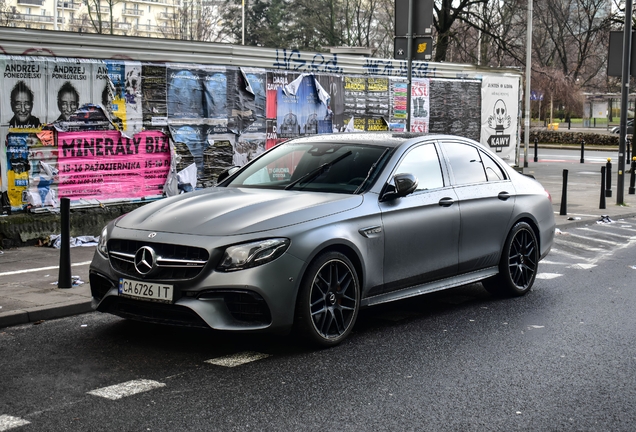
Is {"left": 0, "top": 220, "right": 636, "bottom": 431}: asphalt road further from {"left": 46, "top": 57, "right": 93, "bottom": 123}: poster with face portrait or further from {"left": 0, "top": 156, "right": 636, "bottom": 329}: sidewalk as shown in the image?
{"left": 46, "top": 57, "right": 93, "bottom": 123}: poster with face portrait

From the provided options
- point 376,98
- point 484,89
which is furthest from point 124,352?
point 484,89

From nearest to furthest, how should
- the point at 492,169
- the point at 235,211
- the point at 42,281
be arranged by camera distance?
the point at 235,211 → the point at 492,169 → the point at 42,281

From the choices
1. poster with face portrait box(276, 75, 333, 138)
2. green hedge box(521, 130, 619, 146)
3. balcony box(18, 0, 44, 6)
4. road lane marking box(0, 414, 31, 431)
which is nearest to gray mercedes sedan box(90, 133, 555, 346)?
road lane marking box(0, 414, 31, 431)

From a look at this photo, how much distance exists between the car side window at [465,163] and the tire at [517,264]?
676 mm

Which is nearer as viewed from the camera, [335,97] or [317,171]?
[317,171]

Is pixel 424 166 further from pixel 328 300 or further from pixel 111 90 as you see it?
pixel 111 90

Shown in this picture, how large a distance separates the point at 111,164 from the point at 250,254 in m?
6.65

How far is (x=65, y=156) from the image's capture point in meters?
11.5

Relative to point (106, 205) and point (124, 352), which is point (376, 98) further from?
point (124, 352)

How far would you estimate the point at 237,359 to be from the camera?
19.9 feet

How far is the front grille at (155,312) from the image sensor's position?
5926 millimetres

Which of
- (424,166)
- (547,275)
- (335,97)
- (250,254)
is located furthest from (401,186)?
(335,97)

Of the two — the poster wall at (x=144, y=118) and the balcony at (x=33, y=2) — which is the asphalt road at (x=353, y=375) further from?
the balcony at (x=33, y=2)

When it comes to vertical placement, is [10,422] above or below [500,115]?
below
